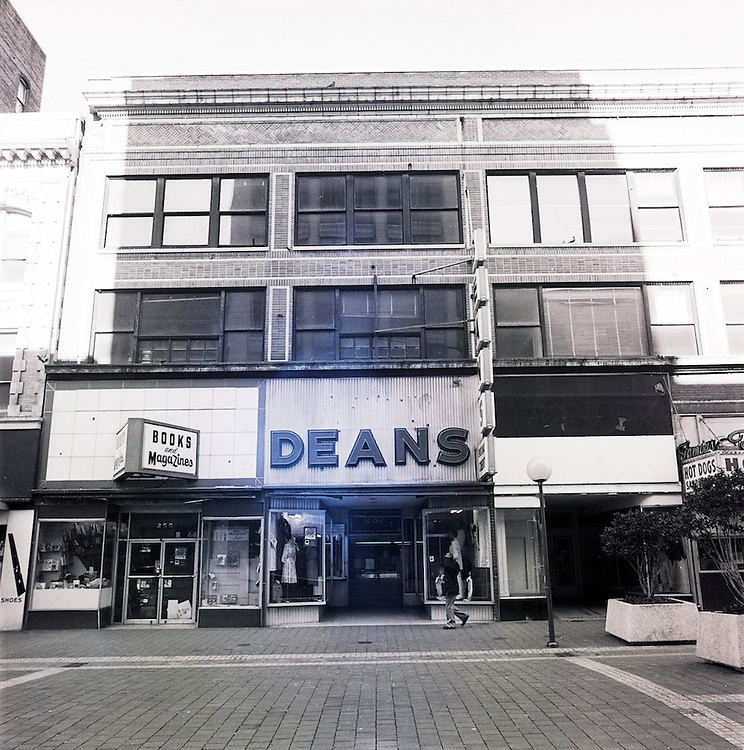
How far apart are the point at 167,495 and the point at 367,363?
6156mm

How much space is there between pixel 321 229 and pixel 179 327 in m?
4.92

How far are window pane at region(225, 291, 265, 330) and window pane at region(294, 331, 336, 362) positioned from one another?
3.93ft

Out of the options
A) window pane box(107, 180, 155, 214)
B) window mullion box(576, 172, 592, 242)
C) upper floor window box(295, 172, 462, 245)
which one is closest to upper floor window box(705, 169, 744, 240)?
window mullion box(576, 172, 592, 242)

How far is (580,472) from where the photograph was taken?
1741 centimetres

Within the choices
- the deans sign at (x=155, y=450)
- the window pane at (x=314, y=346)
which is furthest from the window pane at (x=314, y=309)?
the deans sign at (x=155, y=450)

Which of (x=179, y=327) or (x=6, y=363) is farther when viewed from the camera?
(x=179, y=327)

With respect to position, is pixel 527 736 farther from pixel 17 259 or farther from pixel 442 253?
pixel 17 259

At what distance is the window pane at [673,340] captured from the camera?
18.7m

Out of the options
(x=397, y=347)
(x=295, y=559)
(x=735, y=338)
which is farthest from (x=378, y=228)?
(x=735, y=338)

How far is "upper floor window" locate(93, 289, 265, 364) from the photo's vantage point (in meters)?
18.7

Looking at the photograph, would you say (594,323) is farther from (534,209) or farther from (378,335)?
(378,335)

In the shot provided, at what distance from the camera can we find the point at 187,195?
19719mm

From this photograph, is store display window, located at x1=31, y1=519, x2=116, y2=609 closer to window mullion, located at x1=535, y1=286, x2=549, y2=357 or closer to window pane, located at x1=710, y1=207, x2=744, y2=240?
window mullion, located at x1=535, y1=286, x2=549, y2=357

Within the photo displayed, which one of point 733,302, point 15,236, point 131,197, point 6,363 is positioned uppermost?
point 131,197
